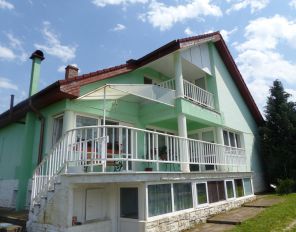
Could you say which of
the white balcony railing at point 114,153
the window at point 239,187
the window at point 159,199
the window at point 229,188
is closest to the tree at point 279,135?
the white balcony railing at point 114,153

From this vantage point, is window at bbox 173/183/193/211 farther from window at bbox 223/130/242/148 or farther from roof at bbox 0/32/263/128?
window at bbox 223/130/242/148

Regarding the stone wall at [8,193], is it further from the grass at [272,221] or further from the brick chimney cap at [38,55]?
the grass at [272,221]

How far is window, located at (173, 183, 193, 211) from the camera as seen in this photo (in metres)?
9.05

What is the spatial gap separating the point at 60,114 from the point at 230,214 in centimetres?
841

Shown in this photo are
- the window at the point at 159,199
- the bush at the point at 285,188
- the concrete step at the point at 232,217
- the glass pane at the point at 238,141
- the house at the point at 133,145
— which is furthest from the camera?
the glass pane at the point at 238,141

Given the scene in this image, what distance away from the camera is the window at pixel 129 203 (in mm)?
7973

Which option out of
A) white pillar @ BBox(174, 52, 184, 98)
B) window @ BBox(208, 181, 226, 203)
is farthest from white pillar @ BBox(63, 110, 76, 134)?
window @ BBox(208, 181, 226, 203)

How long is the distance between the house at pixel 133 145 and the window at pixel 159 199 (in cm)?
3

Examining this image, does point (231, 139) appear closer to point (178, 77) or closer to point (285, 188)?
point (285, 188)

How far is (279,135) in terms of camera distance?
1908 cm

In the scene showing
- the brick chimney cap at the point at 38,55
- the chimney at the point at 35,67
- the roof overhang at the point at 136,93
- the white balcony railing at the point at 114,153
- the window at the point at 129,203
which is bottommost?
the window at the point at 129,203

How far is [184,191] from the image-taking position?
9.52m

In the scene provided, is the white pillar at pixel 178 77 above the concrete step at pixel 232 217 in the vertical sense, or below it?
above

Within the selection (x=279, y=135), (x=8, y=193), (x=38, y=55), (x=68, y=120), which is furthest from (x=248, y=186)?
(x=38, y=55)
